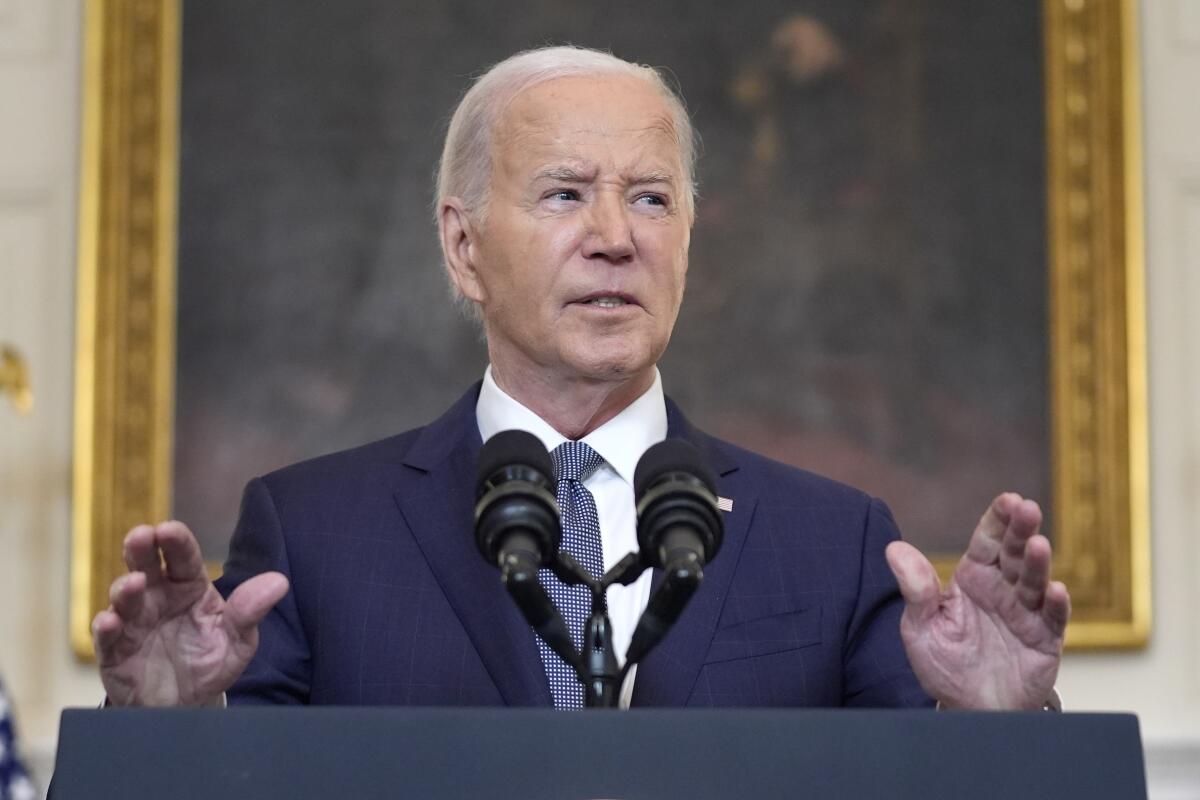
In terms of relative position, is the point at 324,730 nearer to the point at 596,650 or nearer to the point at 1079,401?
the point at 596,650

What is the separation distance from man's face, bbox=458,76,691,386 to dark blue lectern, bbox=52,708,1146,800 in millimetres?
1120

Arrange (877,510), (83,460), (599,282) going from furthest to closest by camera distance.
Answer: (83,460) < (877,510) < (599,282)

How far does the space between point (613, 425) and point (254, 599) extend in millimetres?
867

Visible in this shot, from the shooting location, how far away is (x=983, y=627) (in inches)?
80.5

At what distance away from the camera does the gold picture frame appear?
4934 mm

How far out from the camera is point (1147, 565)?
4957 mm

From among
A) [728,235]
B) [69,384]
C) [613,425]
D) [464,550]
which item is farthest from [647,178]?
[69,384]

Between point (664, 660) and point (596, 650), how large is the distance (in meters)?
0.69

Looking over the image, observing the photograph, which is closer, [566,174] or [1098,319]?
[566,174]

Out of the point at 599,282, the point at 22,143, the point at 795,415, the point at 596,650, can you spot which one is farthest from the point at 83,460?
the point at 596,650

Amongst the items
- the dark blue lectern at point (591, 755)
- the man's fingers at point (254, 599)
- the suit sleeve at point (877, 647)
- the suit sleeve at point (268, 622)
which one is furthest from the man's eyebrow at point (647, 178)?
the dark blue lectern at point (591, 755)

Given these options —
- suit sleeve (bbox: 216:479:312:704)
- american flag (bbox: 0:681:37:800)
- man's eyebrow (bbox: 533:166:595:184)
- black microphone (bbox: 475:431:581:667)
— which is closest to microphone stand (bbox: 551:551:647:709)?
black microphone (bbox: 475:431:581:667)

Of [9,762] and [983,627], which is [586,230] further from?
[9,762]

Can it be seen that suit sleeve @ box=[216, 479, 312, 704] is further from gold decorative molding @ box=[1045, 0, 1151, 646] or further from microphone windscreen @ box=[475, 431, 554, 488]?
gold decorative molding @ box=[1045, 0, 1151, 646]
